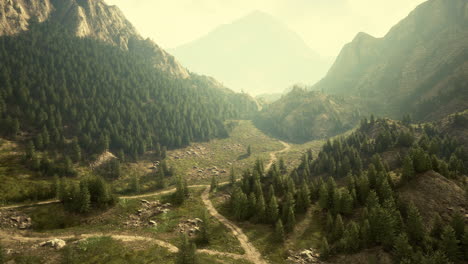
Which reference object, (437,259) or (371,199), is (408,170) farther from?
(437,259)

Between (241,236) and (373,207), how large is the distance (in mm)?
37758

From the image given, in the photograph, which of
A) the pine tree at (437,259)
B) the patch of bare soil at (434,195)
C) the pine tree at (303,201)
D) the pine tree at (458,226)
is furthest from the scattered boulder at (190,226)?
the pine tree at (458,226)

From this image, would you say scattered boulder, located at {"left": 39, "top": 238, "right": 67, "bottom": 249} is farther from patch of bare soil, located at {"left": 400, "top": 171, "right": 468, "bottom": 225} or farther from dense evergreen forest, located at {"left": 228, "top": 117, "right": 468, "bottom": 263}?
patch of bare soil, located at {"left": 400, "top": 171, "right": 468, "bottom": 225}

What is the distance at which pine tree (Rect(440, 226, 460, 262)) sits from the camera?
50447mm

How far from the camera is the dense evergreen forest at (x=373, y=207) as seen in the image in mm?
54362

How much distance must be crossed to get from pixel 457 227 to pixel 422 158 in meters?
26.9

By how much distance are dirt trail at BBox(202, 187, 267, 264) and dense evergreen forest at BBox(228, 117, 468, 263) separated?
497 cm

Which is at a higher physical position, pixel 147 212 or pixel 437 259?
pixel 147 212

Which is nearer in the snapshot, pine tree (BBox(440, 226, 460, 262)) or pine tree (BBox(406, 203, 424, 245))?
pine tree (BBox(440, 226, 460, 262))

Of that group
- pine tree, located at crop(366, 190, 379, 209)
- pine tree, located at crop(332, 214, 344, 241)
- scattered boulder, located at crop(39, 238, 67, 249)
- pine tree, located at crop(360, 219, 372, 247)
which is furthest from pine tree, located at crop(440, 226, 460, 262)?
scattered boulder, located at crop(39, 238, 67, 249)

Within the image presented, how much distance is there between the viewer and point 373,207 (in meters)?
63.9

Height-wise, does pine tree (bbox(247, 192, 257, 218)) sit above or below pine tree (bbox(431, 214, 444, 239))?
above

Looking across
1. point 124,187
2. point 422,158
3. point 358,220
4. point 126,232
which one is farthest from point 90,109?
point 422,158

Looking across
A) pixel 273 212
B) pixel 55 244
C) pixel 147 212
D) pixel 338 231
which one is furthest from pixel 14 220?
pixel 338 231
